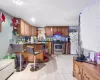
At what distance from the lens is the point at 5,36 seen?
412 cm

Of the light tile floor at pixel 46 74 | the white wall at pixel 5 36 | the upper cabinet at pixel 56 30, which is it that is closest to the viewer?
the light tile floor at pixel 46 74

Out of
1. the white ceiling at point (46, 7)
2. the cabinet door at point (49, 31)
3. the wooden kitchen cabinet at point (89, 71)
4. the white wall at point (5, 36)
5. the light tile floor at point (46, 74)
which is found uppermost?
the white ceiling at point (46, 7)

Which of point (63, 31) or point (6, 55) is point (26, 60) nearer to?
point (6, 55)

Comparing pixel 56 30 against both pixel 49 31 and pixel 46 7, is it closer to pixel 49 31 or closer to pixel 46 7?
pixel 49 31

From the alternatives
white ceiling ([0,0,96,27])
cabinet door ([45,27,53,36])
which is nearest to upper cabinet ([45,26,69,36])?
cabinet door ([45,27,53,36])

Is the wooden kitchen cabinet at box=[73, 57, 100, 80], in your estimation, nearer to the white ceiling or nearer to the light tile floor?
the light tile floor

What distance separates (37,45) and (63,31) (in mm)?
3674

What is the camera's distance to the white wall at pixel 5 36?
12.7ft

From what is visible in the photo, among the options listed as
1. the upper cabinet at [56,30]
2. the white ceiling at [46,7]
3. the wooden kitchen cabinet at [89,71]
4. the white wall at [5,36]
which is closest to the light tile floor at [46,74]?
the wooden kitchen cabinet at [89,71]

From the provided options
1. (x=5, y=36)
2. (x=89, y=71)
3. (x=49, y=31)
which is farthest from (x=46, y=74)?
(x=49, y=31)

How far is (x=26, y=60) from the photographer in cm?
524

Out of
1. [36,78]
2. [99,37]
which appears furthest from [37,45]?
[99,37]

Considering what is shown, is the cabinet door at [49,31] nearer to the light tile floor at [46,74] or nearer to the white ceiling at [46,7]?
the white ceiling at [46,7]

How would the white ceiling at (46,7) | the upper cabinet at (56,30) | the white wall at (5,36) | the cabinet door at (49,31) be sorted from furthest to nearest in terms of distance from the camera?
the cabinet door at (49,31)
the upper cabinet at (56,30)
the white wall at (5,36)
the white ceiling at (46,7)
